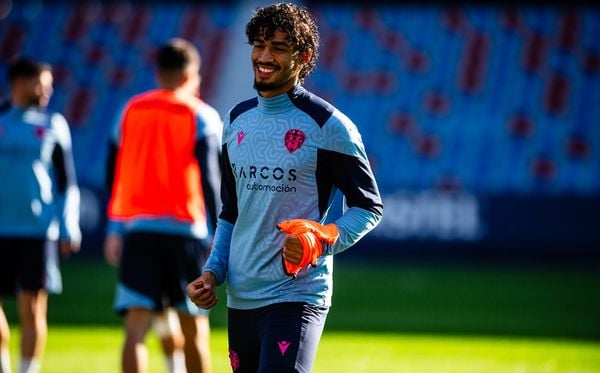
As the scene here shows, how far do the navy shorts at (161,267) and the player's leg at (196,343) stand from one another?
59 mm

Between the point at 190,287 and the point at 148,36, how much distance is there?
20.6 meters

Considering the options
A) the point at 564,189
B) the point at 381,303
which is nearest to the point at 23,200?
the point at 381,303

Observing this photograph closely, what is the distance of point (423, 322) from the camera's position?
40.0 ft

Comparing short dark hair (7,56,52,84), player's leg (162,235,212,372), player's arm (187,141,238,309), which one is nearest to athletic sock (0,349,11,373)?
player's leg (162,235,212,372)

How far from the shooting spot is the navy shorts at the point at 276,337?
458cm

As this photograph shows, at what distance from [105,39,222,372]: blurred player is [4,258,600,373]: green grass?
6.35ft

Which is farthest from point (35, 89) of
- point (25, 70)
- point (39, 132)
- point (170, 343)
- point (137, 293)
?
point (170, 343)

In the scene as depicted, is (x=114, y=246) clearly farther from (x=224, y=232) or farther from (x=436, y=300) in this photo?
(x=436, y=300)

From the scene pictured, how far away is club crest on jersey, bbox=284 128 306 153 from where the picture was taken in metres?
4.77

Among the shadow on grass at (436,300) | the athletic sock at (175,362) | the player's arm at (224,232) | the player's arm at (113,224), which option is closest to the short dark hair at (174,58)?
the player's arm at (113,224)

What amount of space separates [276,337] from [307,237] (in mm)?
525

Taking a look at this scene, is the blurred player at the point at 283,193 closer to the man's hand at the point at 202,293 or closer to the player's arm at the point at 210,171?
the man's hand at the point at 202,293

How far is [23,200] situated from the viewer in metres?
7.64

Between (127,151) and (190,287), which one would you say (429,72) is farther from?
(190,287)
